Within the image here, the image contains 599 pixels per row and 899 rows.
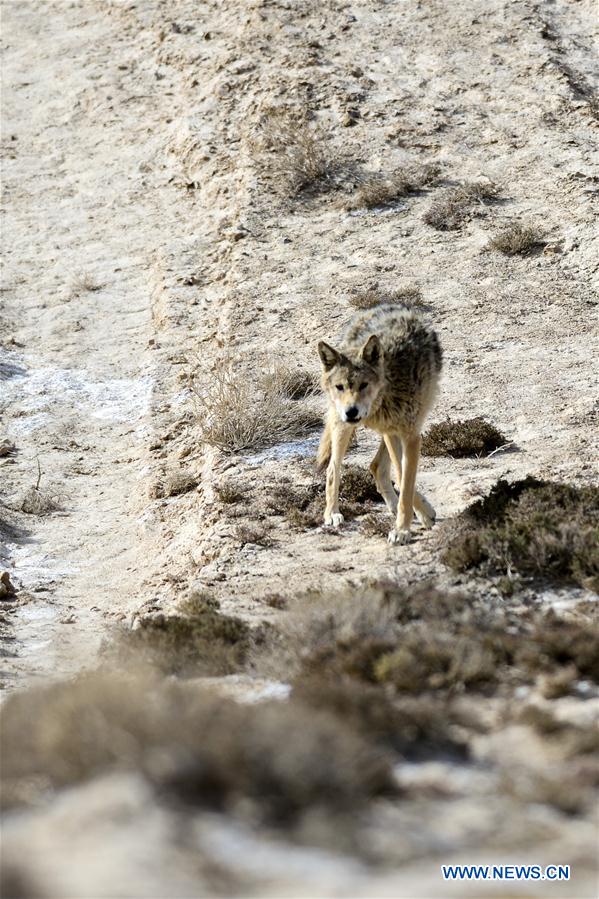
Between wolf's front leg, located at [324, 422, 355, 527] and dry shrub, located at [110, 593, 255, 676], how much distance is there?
2288 mm

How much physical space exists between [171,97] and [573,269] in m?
12.0

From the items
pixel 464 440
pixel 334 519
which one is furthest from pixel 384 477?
pixel 464 440

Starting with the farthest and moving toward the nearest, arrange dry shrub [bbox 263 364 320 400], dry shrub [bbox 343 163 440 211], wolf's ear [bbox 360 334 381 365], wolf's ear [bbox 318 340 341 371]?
dry shrub [bbox 343 163 440 211]
dry shrub [bbox 263 364 320 400]
wolf's ear [bbox 318 340 341 371]
wolf's ear [bbox 360 334 381 365]

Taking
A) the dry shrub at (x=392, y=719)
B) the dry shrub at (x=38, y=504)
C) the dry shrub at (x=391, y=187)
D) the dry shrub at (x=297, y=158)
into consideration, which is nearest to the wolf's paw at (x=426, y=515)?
the dry shrub at (x=392, y=719)

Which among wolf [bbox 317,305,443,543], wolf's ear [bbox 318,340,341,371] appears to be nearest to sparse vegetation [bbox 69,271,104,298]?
wolf [bbox 317,305,443,543]

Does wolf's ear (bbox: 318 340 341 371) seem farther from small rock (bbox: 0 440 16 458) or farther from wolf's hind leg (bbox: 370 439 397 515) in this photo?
small rock (bbox: 0 440 16 458)

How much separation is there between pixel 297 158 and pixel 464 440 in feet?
32.1

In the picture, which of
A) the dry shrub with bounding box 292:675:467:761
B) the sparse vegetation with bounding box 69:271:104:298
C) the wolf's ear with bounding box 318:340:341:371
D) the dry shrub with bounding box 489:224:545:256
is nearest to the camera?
the dry shrub with bounding box 292:675:467:761

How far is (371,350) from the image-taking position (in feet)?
31.0

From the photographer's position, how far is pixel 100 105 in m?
25.0

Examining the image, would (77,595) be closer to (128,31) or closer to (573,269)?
(573,269)

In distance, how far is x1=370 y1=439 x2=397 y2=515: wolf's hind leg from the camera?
34.5ft

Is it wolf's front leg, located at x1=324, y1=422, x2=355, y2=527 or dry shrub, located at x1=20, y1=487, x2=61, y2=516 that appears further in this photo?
dry shrub, located at x1=20, y1=487, x2=61, y2=516

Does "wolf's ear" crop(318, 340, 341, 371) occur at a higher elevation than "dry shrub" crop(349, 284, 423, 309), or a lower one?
higher
